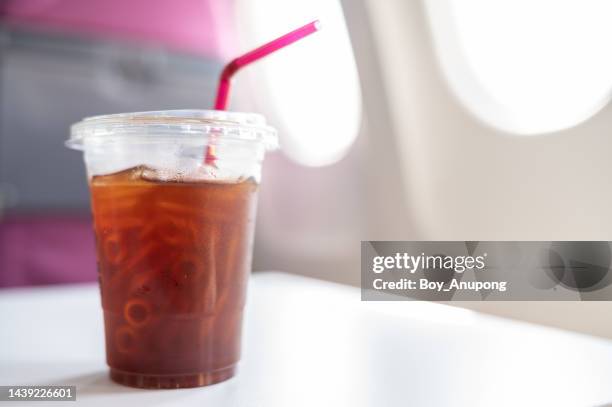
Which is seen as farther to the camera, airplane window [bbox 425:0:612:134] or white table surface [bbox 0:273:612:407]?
airplane window [bbox 425:0:612:134]

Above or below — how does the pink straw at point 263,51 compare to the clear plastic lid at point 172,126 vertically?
above

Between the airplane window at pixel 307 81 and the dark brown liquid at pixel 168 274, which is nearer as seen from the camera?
the dark brown liquid at pixel 168 274

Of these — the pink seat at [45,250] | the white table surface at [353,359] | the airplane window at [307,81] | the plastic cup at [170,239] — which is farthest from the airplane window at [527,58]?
the pink seat at [45,250]

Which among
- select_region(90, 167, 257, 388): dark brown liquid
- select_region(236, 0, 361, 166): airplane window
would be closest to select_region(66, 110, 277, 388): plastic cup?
select_region(90, 167, 257, 388): dark brown liquid

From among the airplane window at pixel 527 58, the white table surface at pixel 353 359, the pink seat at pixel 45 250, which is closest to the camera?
the white table surface at pixel 353 359

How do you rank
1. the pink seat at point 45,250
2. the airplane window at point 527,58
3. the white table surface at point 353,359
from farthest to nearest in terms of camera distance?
the pink seat at point 45,250 → the airplane window at point 527,58 → the white table surface at point 353,359

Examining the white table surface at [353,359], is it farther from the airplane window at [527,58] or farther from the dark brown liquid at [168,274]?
the airplane window at [527,58]

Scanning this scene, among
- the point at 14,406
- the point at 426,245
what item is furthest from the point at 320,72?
the point at 14,406

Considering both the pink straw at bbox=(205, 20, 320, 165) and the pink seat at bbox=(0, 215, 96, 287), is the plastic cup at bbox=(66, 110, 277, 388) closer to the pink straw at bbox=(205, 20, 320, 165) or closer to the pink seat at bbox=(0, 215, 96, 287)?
the pink straw at bbox=(205, 20, 320, 165)

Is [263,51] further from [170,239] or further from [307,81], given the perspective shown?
[307,81]
